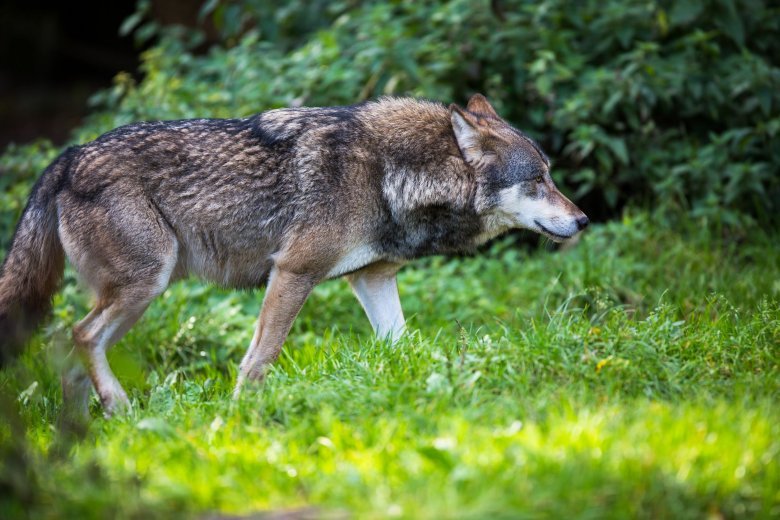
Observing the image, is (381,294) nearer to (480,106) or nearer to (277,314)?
(277,314)

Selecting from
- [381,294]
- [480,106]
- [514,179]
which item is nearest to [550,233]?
[514,179]

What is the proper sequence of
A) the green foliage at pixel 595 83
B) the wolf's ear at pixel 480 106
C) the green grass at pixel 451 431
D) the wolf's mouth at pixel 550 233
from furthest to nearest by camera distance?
the green foliage at pixel 595 83 → the wolf's ear at pixel 480 106 → the wolf's mouth at pixel 550 233 → the green grass at pixel 451 431

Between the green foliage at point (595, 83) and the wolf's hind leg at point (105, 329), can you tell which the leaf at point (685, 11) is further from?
the wolf's hind leg at point (105, 329)

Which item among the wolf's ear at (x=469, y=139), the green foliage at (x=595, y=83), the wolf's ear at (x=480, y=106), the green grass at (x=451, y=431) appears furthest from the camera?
the green foliage at (x=595, y=83)

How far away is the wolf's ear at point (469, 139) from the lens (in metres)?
5.44

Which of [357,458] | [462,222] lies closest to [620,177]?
[462,222]

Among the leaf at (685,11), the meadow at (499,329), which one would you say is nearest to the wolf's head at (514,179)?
the meadow at (499,329)

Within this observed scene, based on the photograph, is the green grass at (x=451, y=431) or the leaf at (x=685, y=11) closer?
the green grass at (x=451, y=431)

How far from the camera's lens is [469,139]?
5.48m

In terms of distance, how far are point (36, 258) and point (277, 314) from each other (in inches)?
57.8

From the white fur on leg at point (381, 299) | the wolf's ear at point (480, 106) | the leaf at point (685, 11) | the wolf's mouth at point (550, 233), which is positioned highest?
the wolf's ear at point (480, 106)

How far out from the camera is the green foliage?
789cm

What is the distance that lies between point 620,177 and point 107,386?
5210mm

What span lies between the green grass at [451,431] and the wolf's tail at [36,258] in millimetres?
566
